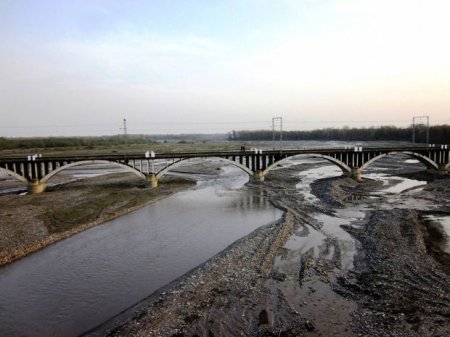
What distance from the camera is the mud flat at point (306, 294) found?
13086 millimetres

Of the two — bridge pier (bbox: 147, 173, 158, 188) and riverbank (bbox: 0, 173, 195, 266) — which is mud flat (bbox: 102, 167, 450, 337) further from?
bridge pier (bbox: 147, 173, 158, 188)

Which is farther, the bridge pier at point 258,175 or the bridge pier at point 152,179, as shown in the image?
the bridge pier at point 258,175

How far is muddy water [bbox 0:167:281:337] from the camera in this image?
573 inches

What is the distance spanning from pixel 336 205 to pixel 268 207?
6.35m

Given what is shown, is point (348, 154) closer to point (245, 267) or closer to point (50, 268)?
point (245, 267)

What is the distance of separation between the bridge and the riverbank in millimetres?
2290

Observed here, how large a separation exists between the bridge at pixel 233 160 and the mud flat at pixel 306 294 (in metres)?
24.7

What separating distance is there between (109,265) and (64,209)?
50.3 feet

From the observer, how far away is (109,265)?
65.2 ft

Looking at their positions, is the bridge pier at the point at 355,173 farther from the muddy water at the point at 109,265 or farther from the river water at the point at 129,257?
the muddy water at the point at 109,265

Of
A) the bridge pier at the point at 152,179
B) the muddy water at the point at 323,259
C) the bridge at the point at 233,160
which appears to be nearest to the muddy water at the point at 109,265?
the muddy water at the point at 323,259

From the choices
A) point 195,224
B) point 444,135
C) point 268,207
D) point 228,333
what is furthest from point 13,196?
point 444,135

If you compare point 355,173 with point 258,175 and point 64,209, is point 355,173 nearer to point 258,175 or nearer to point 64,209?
point 258,175

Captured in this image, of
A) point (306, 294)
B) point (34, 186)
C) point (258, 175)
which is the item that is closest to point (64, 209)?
point (34, 186)
